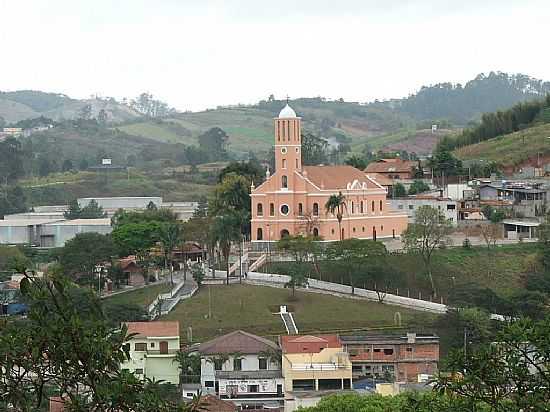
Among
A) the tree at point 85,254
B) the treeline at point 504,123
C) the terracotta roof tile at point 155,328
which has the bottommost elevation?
the terracotta roof tile at point 155,328

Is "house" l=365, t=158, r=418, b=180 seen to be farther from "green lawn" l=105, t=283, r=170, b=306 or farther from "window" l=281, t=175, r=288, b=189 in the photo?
"green lawn" l=105, t=283, r=170, b=306

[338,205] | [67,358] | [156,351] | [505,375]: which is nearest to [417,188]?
[338,205]

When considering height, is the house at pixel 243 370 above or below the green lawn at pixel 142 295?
below

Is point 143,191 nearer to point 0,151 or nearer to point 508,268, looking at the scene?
point 0,151

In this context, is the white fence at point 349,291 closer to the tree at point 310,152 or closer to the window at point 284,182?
the window at point 284,182

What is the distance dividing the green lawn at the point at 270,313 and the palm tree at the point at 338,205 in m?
6.53

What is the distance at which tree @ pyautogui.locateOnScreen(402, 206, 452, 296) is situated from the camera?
151ft

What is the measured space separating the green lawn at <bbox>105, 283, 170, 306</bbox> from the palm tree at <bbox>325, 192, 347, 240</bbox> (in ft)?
23.5

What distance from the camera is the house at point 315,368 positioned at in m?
33.3

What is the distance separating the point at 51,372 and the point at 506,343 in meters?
4.68

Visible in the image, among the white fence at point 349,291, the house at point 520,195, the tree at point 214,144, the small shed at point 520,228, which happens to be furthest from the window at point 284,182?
the tree at point 214,144

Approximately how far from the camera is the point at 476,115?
611 feet

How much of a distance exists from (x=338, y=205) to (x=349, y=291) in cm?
626

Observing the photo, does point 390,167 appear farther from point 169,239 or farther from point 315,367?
point 315,367
